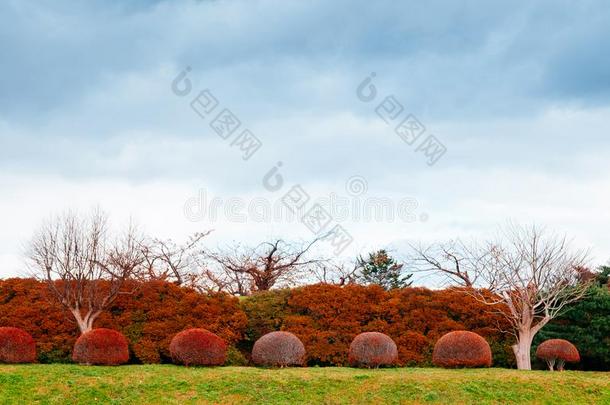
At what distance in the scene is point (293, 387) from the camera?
15.6m

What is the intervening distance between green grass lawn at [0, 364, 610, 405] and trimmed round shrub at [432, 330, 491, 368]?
179 cm

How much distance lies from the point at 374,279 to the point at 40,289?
19.0 m

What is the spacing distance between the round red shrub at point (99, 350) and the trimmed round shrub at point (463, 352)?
9302 mm

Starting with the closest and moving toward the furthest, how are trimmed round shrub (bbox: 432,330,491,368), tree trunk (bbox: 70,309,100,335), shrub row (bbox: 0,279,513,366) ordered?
trimmed round shrub (bbox: 432,330,491,368)
tree trunk (bbox: 70,309,100,335)
shrub row (bbox: 0,279,513,366)

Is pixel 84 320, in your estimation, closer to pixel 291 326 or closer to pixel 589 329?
pixel 291 326

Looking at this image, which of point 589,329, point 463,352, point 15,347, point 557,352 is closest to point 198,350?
point 15,347

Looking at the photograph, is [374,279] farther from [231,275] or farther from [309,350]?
[309,350]

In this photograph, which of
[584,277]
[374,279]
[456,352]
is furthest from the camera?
[374,279]

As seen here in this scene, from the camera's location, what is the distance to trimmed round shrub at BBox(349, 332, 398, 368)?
1914 centimetres

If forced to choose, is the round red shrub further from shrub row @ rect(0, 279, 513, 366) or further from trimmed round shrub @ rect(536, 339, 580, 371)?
trimmed round shrub @ rect(536, 339, 580, 371)

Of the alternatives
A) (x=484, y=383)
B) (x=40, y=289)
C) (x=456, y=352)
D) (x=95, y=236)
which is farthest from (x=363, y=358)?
(x=40, y=289)

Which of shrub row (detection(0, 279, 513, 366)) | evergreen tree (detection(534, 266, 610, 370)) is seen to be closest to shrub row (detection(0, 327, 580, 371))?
shrub row (detection(0, 279, 513, 366))

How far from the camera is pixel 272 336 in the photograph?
762 inches

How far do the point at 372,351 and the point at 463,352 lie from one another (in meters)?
2.60
